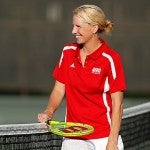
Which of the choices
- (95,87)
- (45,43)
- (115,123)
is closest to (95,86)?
(95,87)

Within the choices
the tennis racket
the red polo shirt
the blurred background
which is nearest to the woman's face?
the red polo shirt

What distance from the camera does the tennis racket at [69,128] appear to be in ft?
15.0

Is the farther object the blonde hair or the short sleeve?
the short sleeve

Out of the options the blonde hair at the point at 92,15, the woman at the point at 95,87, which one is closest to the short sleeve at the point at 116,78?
the woman at the point at 95,87

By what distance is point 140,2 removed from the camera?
46.2ft

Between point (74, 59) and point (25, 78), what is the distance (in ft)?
31.9

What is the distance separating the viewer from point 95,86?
15.1ft

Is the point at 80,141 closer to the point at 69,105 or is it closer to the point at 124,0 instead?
the point at 69,105

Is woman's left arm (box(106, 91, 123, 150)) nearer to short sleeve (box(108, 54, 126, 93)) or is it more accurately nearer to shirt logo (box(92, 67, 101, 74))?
short sleeve (box(108, 54, 126, 93))

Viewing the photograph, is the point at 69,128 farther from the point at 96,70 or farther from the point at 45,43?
the point at 45,43

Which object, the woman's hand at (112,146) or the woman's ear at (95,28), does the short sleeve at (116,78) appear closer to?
the woman's ear at (95,28)

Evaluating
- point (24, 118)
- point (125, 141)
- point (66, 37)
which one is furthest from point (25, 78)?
point (125, 141)

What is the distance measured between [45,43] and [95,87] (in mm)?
9916

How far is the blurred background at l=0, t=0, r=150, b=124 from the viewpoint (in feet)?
46.7
